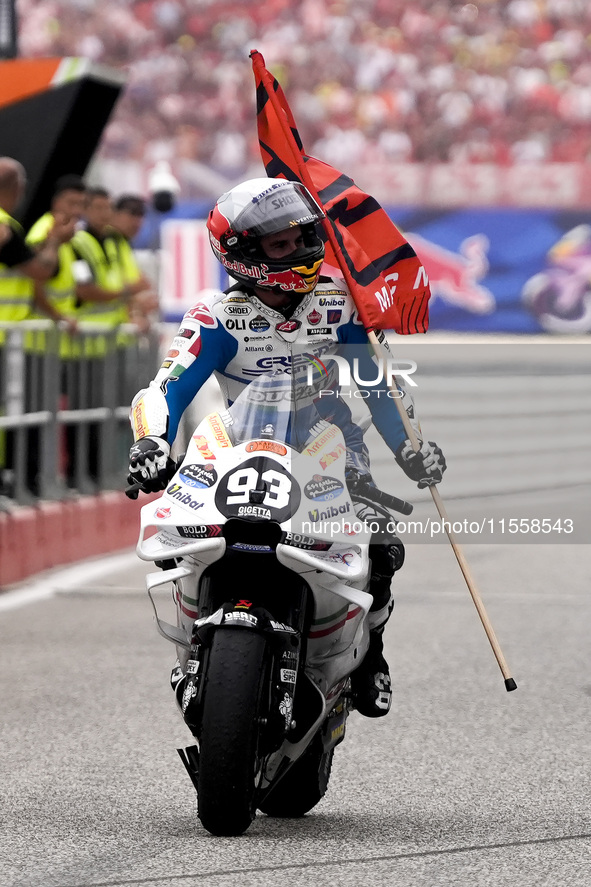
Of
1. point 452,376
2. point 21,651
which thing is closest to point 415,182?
point 452,376

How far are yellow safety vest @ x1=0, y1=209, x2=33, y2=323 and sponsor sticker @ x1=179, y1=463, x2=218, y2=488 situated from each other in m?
6.44

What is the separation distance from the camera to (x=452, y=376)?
578 inches

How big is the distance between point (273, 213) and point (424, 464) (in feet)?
2.75

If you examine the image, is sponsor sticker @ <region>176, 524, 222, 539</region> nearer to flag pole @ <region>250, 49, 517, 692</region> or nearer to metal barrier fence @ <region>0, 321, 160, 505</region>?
flag pole @ <region>250, 49, 517, 692</region>

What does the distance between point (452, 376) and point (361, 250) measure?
932 cm

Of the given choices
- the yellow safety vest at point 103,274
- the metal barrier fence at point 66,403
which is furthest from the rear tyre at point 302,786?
the yellow safety vest at point 103,274

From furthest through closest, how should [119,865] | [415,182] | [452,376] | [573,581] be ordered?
[415,182], [452,376], [573,581], [119,865]

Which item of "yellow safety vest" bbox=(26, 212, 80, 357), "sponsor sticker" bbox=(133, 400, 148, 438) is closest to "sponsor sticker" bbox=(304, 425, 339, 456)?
"sponsor sticker" bbox=(133, 400, 148, 438)

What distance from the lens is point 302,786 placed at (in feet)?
15.9

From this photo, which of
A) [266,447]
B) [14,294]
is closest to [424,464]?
[266,447]

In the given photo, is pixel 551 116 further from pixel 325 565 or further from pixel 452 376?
pixel 325 565

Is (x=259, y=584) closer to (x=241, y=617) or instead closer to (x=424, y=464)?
(x=241, y=617)

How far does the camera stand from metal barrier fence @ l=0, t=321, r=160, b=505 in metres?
10.5

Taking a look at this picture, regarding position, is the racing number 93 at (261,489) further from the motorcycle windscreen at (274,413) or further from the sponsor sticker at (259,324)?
the sponsor sticker at (259,324)
